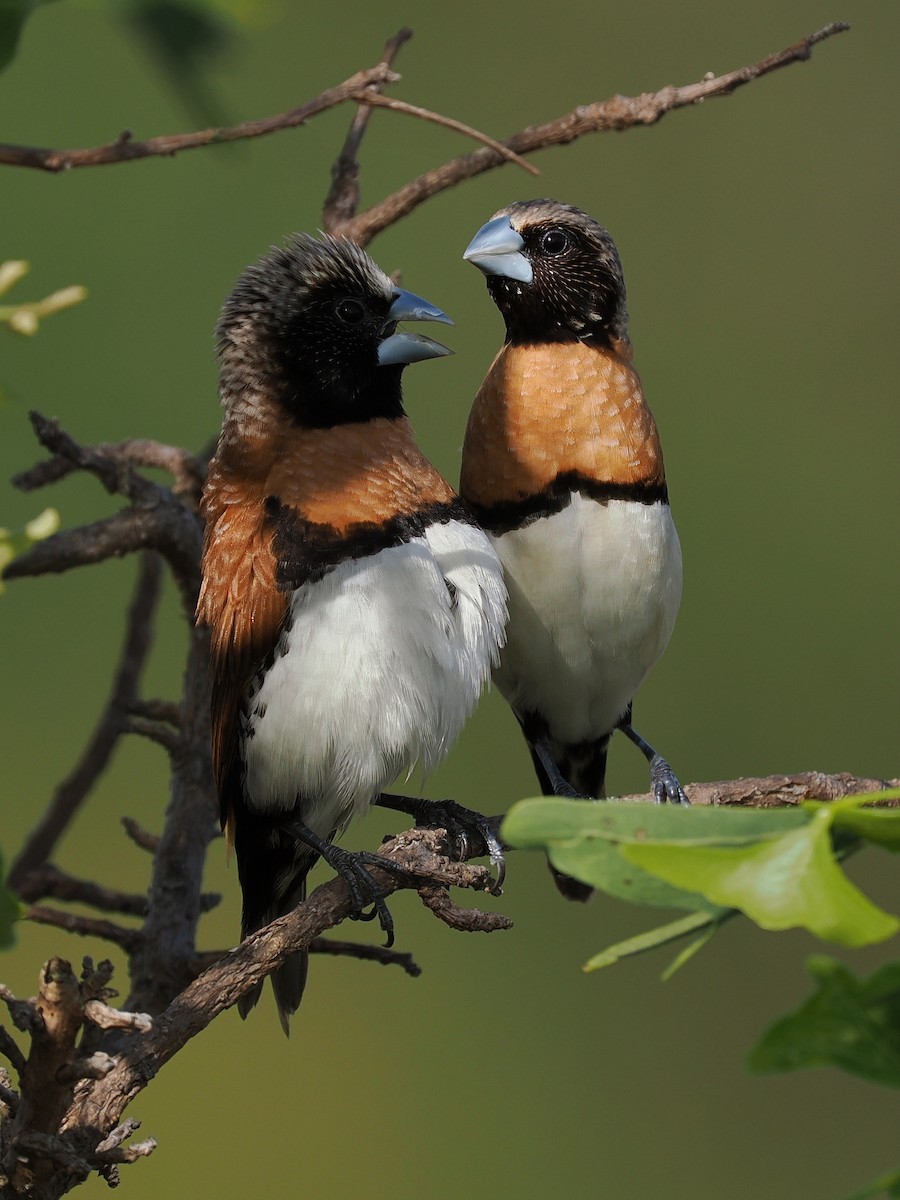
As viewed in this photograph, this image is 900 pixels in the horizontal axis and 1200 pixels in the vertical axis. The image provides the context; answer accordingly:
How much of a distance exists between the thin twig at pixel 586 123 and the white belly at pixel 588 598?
353 mm

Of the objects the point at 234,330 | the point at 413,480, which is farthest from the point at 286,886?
the point at 234,330

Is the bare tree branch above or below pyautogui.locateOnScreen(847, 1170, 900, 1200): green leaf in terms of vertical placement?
below

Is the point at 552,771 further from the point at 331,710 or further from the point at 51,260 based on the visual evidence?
the point at 51,260

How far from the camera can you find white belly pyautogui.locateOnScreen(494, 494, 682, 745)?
4.64ft

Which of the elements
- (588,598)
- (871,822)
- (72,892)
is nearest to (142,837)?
(72,892)

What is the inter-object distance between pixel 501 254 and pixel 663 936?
1.09 metres

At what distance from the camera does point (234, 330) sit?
1430 millimetres

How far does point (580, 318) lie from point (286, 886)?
667 millimetres

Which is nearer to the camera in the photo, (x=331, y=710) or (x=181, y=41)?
A: (x=181, y=41)

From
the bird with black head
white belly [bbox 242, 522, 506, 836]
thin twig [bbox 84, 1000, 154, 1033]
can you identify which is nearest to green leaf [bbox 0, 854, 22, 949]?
thin twig [bbox 84, 1000, 154, 1033]

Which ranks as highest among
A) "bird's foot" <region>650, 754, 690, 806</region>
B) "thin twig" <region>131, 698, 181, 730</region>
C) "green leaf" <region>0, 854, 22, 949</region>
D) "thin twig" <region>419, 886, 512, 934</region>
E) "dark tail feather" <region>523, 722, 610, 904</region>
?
"green leaf" <region>0, 854, 22, 949</region>

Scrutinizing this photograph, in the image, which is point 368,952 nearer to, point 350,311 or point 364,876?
point 364,876

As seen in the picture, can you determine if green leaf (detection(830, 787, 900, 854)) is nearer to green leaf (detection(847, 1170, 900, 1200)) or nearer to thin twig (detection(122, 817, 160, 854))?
green leaf (detection(847, 1170, 900, 1200))

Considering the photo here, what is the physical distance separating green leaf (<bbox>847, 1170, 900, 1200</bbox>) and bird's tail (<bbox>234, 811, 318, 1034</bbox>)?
1.06m
